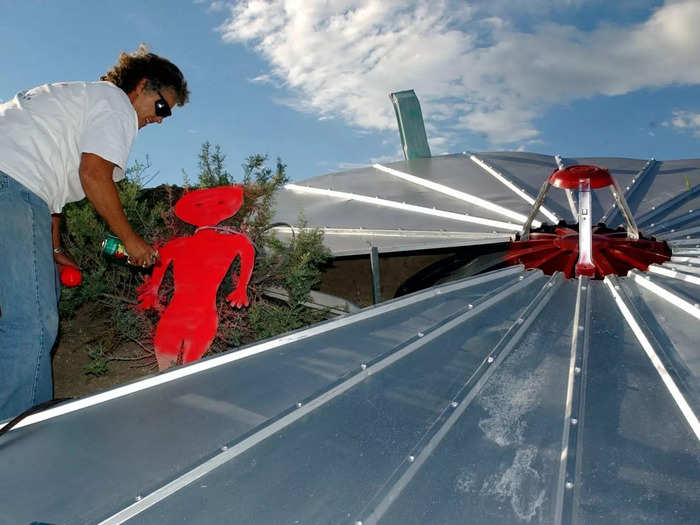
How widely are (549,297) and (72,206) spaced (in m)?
3.76

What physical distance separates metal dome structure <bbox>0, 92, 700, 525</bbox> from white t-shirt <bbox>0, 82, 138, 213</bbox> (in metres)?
1.01

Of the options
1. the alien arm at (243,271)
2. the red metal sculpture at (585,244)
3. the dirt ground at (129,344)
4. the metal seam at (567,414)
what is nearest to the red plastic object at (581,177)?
the red metal sculpture at (585,244)

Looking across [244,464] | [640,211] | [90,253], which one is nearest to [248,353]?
[244,464]

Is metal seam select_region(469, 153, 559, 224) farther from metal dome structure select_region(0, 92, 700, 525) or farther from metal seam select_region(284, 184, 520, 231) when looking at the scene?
metal dome structure select_region(0, 92, 700, 525)

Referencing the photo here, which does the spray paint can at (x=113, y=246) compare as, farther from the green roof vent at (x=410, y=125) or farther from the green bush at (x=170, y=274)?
the green roof vent at (x=410, y=125)

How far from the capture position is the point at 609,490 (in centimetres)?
169

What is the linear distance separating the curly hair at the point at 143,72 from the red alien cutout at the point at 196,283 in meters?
1.00

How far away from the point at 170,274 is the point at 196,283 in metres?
1.12

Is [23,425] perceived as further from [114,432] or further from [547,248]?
[547,248]

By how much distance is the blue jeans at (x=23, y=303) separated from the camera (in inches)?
99.5

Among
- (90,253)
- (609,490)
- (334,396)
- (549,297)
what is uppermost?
→ (90,253)

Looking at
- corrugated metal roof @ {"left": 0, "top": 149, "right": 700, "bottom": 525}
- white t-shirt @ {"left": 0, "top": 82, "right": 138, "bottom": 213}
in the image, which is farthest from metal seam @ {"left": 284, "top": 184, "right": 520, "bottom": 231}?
white t-shirt @ {"left": 0, "top": 82, "right": 138, "bottom": 213}

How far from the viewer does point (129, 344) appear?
498 cm

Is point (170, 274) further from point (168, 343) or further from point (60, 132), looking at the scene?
point (60, 132)
